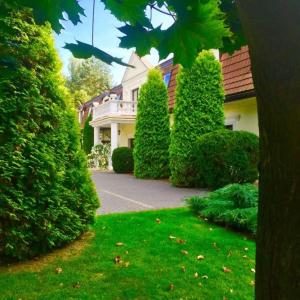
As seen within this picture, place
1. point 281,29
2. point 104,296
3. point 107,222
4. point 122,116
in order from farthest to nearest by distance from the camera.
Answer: point 122,116 → point 107,222 → point 104,296 → point 281,29

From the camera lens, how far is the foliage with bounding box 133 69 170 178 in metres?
15.8

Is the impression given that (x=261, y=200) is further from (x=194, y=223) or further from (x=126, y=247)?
(x=194, y=223)

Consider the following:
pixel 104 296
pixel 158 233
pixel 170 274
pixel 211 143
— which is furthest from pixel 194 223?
pixel 211 143

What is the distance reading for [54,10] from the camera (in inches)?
58.0

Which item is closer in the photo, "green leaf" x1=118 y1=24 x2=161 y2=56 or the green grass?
"green leaf" x1=118 y1=24 x2=161 y2=56

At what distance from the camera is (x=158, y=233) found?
557 cm

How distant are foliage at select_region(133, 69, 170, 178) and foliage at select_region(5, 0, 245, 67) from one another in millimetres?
14253

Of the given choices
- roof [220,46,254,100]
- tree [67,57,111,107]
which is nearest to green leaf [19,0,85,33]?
roof [220,46,254,100]

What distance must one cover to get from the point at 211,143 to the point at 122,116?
12282 millimetres

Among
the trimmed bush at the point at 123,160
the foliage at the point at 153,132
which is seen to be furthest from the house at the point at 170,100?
the trimmed bush at the point at 123,160

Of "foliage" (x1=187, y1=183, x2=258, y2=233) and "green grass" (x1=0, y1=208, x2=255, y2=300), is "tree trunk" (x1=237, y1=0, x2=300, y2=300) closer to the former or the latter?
"green grass" (x1=0, y1=208, x2=255, y2=300)

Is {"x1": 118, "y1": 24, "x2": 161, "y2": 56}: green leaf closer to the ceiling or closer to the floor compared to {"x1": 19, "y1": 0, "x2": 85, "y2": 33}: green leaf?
closer to the floor

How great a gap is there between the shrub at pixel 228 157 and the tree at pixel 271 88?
928 centimetres

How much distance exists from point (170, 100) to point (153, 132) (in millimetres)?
2871
